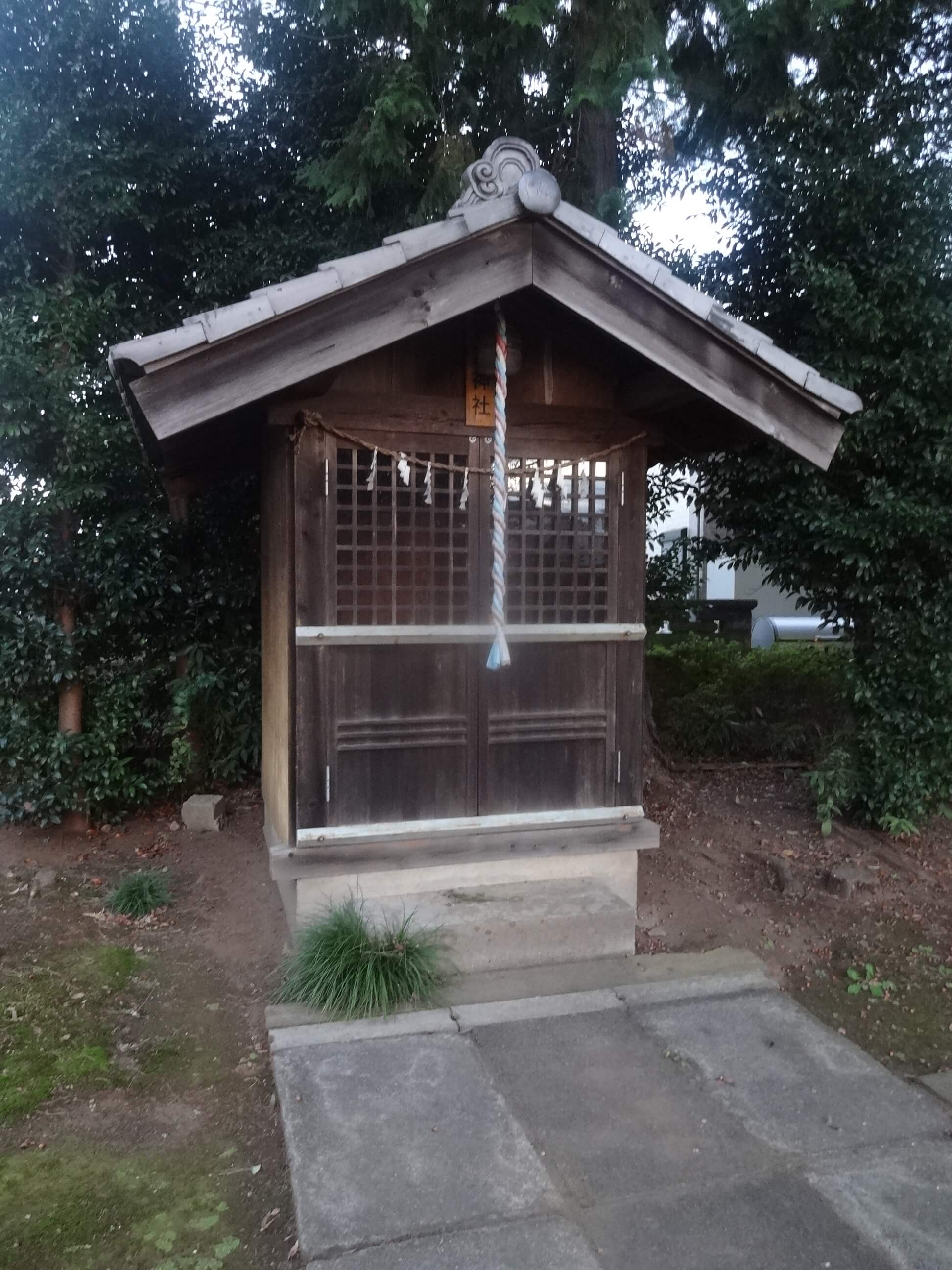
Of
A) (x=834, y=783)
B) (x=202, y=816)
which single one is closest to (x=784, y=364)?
(x=834, y=783)

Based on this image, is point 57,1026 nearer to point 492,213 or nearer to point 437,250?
point 437,250

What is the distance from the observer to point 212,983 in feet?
16.6

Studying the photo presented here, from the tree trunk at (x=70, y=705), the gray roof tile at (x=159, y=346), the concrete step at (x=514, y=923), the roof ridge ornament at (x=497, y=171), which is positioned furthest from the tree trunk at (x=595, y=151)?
the concrete step at (x=514, y=923)

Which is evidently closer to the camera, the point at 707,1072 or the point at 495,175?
the point at 707,1072

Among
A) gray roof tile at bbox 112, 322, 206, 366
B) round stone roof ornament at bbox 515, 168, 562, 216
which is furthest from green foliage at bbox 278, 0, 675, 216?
gray roof tile at bbox 112, 322, 206, 366

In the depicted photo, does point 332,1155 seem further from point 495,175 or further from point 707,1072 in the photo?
point 495,175

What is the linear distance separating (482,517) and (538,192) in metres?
1.59

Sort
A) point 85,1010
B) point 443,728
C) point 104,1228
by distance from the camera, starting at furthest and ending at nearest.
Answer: point 443,728 → point 85,1010 → point 104,1228

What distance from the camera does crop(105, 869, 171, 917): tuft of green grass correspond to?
6.02 meters

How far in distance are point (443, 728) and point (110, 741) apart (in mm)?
3583

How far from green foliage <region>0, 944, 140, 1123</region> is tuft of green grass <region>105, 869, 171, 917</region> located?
62cm

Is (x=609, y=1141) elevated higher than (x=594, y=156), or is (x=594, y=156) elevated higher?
(x=594, y=156)

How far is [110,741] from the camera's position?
7309 millimetres

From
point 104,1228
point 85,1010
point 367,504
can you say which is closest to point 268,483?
point 367,504
